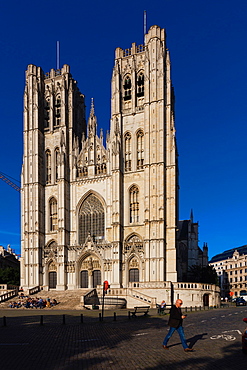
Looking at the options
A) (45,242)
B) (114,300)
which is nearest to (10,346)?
(114,300)

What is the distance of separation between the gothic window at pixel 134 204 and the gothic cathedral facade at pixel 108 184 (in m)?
0.14

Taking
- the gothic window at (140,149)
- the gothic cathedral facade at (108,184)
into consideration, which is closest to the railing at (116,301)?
the gothic cathedral facade at (108,184)

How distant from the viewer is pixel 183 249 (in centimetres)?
7575

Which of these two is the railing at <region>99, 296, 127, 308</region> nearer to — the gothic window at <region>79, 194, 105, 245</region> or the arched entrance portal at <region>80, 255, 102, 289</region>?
Result: the arched entrance portal at <region>80, 255, 102, 289</region>

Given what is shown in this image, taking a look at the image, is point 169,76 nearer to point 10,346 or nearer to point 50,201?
point 50,201

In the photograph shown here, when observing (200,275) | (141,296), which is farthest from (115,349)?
(200,275)

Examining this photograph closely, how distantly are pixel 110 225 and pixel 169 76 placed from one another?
22.8 m

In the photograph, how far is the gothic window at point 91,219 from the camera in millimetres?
55375

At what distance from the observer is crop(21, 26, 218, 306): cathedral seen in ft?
168

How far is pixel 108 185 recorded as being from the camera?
55.1 m

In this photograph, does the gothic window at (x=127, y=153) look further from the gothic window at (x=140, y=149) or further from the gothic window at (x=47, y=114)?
the gothic window at (x=47, y=114)

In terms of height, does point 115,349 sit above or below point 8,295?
above

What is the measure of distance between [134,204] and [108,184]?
4.70m

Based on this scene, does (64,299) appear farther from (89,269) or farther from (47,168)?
(47,168)
